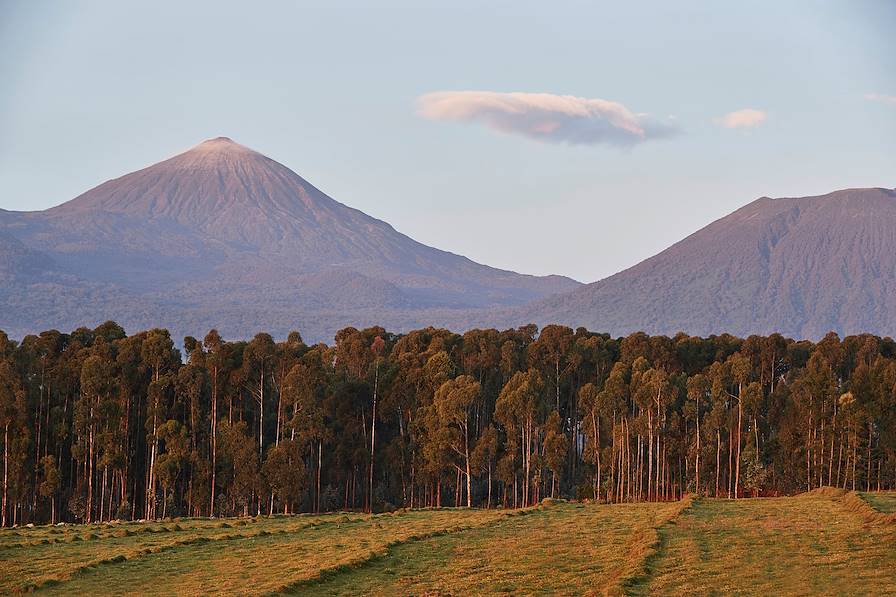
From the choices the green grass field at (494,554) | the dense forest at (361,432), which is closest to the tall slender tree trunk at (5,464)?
the dense forest at (361,432)

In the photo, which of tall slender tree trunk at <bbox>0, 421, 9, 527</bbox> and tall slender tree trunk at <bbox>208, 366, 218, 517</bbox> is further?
tall slender tree trunk at <bbox>208, 366, 218, 517</bbox>

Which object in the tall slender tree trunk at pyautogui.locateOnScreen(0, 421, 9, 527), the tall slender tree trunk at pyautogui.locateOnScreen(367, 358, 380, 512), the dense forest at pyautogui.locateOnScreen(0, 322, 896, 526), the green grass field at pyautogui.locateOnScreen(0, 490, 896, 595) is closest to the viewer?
the green grass field at pyautogui.locateOnScreen(0, 490, 896, 595)

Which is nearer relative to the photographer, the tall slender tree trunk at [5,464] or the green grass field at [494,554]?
the green grass field at [494,554]

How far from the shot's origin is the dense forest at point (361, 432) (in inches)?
3489

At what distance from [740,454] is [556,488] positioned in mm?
15915

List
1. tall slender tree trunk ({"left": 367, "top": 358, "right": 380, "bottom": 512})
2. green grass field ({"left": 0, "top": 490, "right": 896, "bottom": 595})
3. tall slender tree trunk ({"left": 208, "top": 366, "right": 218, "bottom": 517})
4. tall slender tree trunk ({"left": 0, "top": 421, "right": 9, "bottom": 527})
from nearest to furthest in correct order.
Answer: green grass field ({"left": 0, "top": 490, "right": 896, "bottom": 595})
tall slender tree trunk ({"left": 0, "top": 421, "right": 9, "bottom": 527})
tall slender tree trunk ({"left": 208, "top": 366, "right": 218, "bottom": 517})
tall slender tree trunk ({"left": 367, "top": 358, "right": 380, "bottom": 512})

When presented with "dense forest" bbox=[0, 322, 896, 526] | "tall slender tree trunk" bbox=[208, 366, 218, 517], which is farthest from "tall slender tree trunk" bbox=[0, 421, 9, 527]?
"tall slender tree trunk" bbox=[208, 366, 218, 517]

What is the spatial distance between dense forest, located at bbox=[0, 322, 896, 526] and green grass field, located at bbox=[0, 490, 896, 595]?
90.1ft

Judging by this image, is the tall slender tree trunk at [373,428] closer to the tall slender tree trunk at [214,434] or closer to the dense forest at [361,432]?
the dense forest at [361,432]

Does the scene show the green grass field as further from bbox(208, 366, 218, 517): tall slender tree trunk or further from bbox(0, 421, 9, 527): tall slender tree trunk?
bbox(208, 366, 218, 517): tall slender tree trunk

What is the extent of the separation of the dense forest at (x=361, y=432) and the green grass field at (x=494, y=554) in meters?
27.5

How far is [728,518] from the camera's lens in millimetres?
54594

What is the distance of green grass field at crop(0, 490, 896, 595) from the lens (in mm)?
37156

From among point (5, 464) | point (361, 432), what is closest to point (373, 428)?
point (361, 432)
